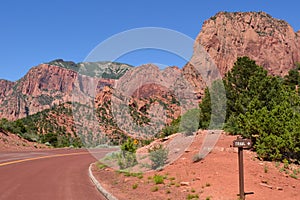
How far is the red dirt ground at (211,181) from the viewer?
9.42m

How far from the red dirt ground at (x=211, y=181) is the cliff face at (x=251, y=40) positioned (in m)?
107

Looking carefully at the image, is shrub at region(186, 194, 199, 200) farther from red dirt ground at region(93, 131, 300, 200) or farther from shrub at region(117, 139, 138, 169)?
shrub at region(117, 139, 138, 169)

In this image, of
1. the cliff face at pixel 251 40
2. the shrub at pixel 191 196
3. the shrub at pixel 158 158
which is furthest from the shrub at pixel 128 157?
the cliff face at pixel 251 40

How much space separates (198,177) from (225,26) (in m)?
125

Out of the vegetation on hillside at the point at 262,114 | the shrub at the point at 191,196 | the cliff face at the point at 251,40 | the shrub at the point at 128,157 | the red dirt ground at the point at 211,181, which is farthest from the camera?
the cliff face at the point at 251,40

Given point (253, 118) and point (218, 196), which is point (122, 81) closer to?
point (253, 118)

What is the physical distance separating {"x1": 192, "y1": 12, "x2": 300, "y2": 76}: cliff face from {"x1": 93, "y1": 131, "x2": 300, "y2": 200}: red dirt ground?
107 metres

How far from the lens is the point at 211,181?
10516 mm

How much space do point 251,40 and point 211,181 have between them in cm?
12373

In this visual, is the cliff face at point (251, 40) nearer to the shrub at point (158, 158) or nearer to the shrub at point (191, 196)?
the shrub at point (158, 158)

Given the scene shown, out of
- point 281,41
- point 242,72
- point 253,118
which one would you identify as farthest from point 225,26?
point 253,118

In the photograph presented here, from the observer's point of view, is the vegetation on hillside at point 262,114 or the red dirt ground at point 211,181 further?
the vegetation on hillside at point 262,114

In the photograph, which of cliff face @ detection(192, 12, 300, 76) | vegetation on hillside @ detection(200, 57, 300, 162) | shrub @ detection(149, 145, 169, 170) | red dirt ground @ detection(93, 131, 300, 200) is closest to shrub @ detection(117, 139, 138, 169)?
red dirt ground @ detection(93, 131, 300, 200)

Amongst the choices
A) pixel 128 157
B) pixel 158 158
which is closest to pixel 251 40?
pixel 128 157
